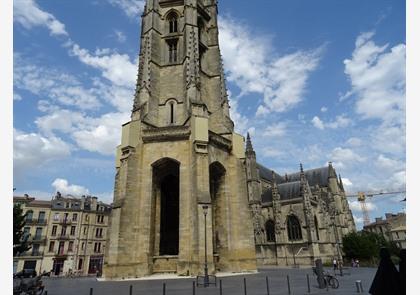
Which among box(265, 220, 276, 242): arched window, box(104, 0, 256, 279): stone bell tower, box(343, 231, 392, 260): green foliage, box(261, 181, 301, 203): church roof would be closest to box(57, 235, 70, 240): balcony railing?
box(104, 0, 256, 279): stone bell tower

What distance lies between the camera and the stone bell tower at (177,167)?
52.3 feet

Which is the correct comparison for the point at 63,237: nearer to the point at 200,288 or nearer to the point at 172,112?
the point at 172,112

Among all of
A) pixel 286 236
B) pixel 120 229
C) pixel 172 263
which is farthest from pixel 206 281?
pixel 286 236

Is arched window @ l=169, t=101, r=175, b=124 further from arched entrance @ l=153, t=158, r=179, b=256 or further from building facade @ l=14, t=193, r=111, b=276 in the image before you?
building facade @ l=14, t=193, r=111, b=276

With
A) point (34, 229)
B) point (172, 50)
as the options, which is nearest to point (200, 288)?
point (172, 50)

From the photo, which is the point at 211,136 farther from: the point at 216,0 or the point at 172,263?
the point at 216,0

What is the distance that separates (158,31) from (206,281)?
18862 millimetres

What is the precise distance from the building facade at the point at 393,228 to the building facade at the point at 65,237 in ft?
194

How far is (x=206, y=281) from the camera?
1195 centimetres

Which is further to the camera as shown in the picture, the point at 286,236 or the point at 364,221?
the point at 364,221

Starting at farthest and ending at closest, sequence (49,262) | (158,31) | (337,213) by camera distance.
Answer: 1. (337,213)
2. (49,262)
3. (158,31)

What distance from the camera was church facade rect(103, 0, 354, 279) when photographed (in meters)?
15.9

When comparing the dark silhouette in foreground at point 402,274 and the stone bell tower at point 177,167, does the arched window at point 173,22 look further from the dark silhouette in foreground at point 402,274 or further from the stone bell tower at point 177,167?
the dark silhouette in foreground at point 402,274

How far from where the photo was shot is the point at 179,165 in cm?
1830
